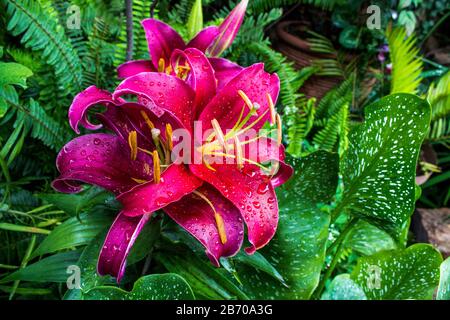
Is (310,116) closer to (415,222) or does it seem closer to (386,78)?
(415,222)

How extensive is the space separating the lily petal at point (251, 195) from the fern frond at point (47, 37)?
27.5 inches

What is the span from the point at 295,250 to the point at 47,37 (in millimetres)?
781

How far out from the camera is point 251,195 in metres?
0.71

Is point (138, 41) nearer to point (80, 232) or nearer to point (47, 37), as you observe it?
point (47, 37)

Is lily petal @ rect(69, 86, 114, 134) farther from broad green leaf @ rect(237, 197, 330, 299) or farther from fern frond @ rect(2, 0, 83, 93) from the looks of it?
fern frond @ rect(2, 0, 83, 93)

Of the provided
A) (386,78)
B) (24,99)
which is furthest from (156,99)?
(386,78)

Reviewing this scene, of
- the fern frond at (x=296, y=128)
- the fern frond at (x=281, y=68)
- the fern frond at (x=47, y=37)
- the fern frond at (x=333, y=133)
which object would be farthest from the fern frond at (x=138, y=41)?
the fern frond at (x=333, y=133)

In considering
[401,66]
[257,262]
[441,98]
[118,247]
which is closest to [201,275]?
[257,262]

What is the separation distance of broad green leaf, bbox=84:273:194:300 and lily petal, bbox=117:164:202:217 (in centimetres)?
11

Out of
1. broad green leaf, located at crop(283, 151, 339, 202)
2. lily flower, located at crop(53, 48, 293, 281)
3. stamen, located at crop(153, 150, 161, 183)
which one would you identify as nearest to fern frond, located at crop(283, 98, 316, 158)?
broad green leaf, located at crop(283, 151, 339, 202)

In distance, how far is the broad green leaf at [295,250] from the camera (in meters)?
0.89
